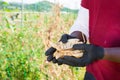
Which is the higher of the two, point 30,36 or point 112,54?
point 112,54

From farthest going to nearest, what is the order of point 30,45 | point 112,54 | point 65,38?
point 30,45
point 65,38
point 112,54

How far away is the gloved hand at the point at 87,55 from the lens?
1593mm

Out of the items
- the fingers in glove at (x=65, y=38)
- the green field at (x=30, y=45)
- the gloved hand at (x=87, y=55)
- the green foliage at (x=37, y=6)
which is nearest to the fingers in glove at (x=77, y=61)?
the gloved hand at (x=87, y=55)

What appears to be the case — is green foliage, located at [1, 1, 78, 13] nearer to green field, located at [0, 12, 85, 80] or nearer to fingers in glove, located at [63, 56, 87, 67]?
green field, located at [0, 12, 85, 80]

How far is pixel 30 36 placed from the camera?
139 inches

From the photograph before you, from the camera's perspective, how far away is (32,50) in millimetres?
3510

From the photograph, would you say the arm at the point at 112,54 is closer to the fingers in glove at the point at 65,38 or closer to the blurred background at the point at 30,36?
the fingers in glove at the point at 65,38

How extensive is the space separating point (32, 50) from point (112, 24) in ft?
6.04

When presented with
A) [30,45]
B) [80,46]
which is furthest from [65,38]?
[30,45]

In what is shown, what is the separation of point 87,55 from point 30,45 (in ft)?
6.37

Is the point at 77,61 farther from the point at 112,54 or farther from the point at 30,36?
the point at 30,36

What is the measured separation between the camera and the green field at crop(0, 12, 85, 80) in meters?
3.43

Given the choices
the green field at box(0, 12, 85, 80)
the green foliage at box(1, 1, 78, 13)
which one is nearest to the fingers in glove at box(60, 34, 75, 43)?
the green field at box(0, 12, 85, 80)

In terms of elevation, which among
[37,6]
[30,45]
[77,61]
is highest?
[77,61]
